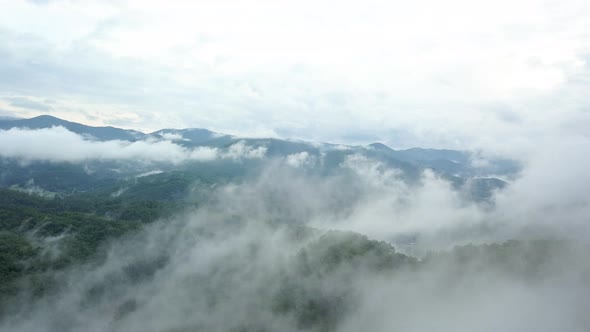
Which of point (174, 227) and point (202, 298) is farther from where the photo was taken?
point (174, 227)

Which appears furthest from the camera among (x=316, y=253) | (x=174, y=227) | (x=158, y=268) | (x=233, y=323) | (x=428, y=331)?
(x=174, y=227)

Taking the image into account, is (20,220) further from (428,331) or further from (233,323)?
(428,331)

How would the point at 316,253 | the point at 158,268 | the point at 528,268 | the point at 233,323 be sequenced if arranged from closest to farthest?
the point at 233,323 < the point at 528,268 < the point at 316,253 < the point at 158,268

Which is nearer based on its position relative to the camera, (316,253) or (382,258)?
(382,258)

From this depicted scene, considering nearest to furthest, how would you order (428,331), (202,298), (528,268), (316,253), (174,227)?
(428,331) < (528,268) < (202,298) < (316,253) < (174,227)

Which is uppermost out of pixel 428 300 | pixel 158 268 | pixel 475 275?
pixel 475 275

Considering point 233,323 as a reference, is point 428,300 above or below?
above

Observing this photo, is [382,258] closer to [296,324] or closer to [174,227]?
[296,324]

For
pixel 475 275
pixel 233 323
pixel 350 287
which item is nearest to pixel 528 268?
pixel 475 275

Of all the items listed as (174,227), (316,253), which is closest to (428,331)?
(316,253)
